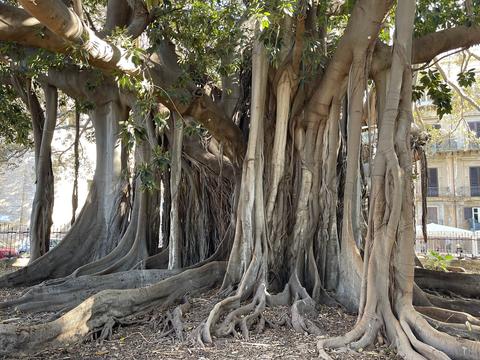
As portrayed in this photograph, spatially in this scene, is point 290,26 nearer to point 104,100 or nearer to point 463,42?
point 463,42

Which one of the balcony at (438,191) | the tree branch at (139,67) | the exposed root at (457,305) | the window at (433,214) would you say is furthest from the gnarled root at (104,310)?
the window at (433,214)

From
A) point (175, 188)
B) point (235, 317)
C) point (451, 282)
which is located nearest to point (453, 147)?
point (451, 282)

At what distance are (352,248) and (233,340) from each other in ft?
5.44

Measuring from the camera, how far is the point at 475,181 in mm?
19969

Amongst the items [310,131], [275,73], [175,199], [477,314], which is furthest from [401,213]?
[175,199]

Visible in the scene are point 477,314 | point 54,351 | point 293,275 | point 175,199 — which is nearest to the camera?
point 54,351

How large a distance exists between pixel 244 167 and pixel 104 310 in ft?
7.33

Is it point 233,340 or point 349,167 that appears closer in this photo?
point 233,340

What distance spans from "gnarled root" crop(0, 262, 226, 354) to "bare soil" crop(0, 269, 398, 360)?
0.27 feet

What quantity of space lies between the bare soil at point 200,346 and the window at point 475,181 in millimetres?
18133

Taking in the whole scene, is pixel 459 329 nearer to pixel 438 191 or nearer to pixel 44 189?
pixel 44 189

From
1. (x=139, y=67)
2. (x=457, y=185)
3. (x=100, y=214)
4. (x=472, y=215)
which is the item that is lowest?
(x=100, y=214)

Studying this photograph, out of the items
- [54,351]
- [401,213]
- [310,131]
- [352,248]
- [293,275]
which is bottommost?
[54,351]

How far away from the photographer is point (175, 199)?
19.2 feet
